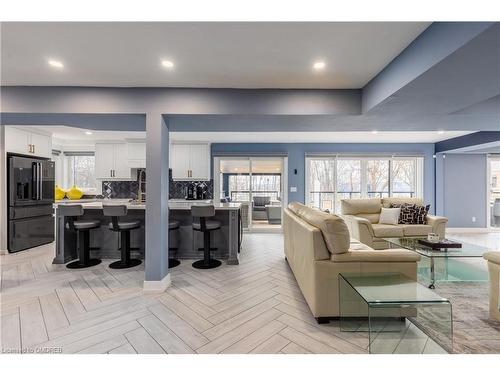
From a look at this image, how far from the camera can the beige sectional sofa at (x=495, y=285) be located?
2.22 meters

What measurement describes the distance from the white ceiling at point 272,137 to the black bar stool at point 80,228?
7.95 ft

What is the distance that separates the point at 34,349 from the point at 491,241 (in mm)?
8056

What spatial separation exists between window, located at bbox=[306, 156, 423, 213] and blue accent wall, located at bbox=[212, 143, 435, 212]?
0.82 feet

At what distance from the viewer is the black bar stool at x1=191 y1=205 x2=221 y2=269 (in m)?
3.55

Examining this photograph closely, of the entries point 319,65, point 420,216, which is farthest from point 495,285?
point 420,216

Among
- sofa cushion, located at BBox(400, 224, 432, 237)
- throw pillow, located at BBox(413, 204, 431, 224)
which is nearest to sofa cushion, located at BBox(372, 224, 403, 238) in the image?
sofa cushion, located at BBox(400, 224, 432, 237)

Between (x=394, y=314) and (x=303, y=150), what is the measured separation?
4.95 m

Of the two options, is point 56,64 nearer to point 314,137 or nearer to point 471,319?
point 471,319

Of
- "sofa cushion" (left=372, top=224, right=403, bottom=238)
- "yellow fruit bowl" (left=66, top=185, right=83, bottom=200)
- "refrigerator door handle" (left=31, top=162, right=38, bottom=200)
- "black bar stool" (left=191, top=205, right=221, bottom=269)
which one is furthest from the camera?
"yellow fruit bowl" (left=66, top=185, right=83, bottom=200)

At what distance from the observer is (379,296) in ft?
5.80

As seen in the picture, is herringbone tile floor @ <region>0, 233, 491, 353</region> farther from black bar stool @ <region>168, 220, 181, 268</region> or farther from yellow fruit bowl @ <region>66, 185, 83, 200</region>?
yellow fruit bowl @ <region>66, 185, 83, 200</region>

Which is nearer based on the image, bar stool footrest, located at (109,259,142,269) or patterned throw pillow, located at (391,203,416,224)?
bar stool footrest, located at (109,259,142,269)

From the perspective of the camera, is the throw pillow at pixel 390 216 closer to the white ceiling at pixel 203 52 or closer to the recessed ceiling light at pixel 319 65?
the white ceiling at pixel 203 52

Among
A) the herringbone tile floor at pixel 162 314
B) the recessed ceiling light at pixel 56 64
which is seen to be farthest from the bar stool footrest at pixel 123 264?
the recessed ceiling light at pixel 56 64
